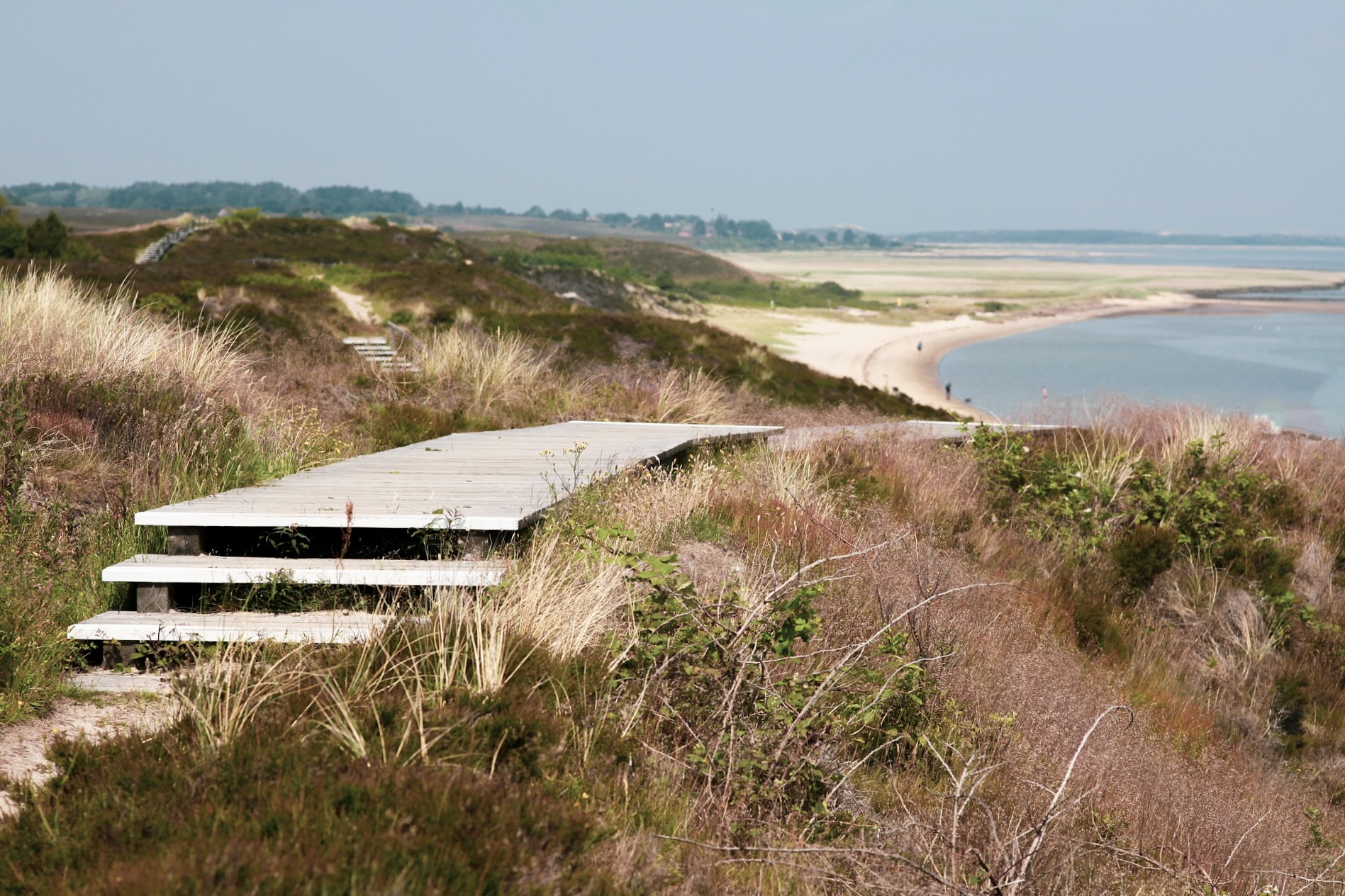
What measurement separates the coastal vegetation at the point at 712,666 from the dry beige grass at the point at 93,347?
0.04m

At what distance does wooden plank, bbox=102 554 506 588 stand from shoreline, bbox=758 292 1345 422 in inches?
751

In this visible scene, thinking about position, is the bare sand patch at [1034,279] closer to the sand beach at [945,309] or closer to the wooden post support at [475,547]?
the sand beach at [945,309]

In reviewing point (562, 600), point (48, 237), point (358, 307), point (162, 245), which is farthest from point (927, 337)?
point (562, 600)

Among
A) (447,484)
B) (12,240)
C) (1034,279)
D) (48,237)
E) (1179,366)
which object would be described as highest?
(1034,279)

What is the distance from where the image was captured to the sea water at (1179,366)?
36.5 meters

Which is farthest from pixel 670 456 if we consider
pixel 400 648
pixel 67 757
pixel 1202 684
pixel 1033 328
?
pixel 1033 328

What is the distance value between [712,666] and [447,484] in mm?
2745

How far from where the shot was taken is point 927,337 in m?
63.7

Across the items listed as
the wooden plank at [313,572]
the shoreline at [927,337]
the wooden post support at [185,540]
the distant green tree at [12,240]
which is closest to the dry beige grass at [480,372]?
the wooden post support at [185,540]

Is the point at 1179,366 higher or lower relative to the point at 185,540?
lower

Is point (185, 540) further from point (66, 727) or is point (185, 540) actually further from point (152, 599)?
point (66, 727)

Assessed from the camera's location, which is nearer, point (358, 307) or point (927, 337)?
point (358, 307)

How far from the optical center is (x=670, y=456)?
8.89 meters

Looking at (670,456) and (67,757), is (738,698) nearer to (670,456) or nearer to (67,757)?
(67,757)
